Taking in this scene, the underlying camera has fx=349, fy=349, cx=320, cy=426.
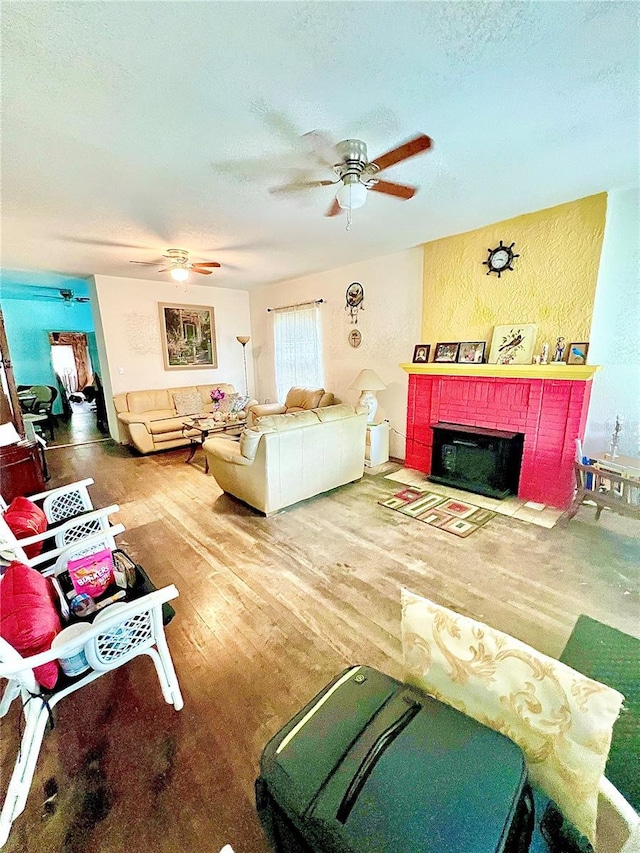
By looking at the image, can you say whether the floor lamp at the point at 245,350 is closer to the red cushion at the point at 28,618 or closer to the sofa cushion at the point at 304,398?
the sofa cushion at the point at 304,398

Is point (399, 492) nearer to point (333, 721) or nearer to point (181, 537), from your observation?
point (181, 537)

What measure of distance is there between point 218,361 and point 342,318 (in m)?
2.85

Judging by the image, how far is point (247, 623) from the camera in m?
2.05

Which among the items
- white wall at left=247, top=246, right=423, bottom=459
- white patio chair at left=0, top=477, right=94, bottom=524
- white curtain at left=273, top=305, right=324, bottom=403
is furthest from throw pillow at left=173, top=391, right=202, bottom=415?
white patio chair at left=0, top=477, right=94, bottom=524

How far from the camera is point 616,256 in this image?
2.89 m

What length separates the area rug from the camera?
130 centimetres

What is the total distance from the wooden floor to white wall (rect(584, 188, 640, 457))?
2.84 ft

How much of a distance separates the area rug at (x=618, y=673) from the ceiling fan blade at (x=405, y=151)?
2.64 meters

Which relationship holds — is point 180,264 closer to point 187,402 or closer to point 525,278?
point 187,402

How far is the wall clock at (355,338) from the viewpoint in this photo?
16.7 feet

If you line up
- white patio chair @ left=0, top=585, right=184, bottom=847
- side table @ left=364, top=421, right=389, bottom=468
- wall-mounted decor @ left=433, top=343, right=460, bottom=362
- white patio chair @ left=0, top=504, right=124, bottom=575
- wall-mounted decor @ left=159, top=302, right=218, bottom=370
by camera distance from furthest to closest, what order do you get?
wall-mounted decor @ left=159, top=302, right=218, bottom=370, side table @ left=364, top=421, right=389, bottom=468, wall-mounted decor @ left=433, top=343, right=460, bottom=362, white patio chair @ left=0, top=504, right=124, bottom=575, white patio chair @ left=0, top=585, right=184, bottom=847

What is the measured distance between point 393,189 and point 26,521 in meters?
2.97

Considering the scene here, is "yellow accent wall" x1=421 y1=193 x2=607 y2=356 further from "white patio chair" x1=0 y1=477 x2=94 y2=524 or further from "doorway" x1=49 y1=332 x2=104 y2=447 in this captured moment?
"doorway" x1=49 y1=332 x2=104 y2=447

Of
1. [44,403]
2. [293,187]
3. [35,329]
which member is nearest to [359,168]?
[293,187]
